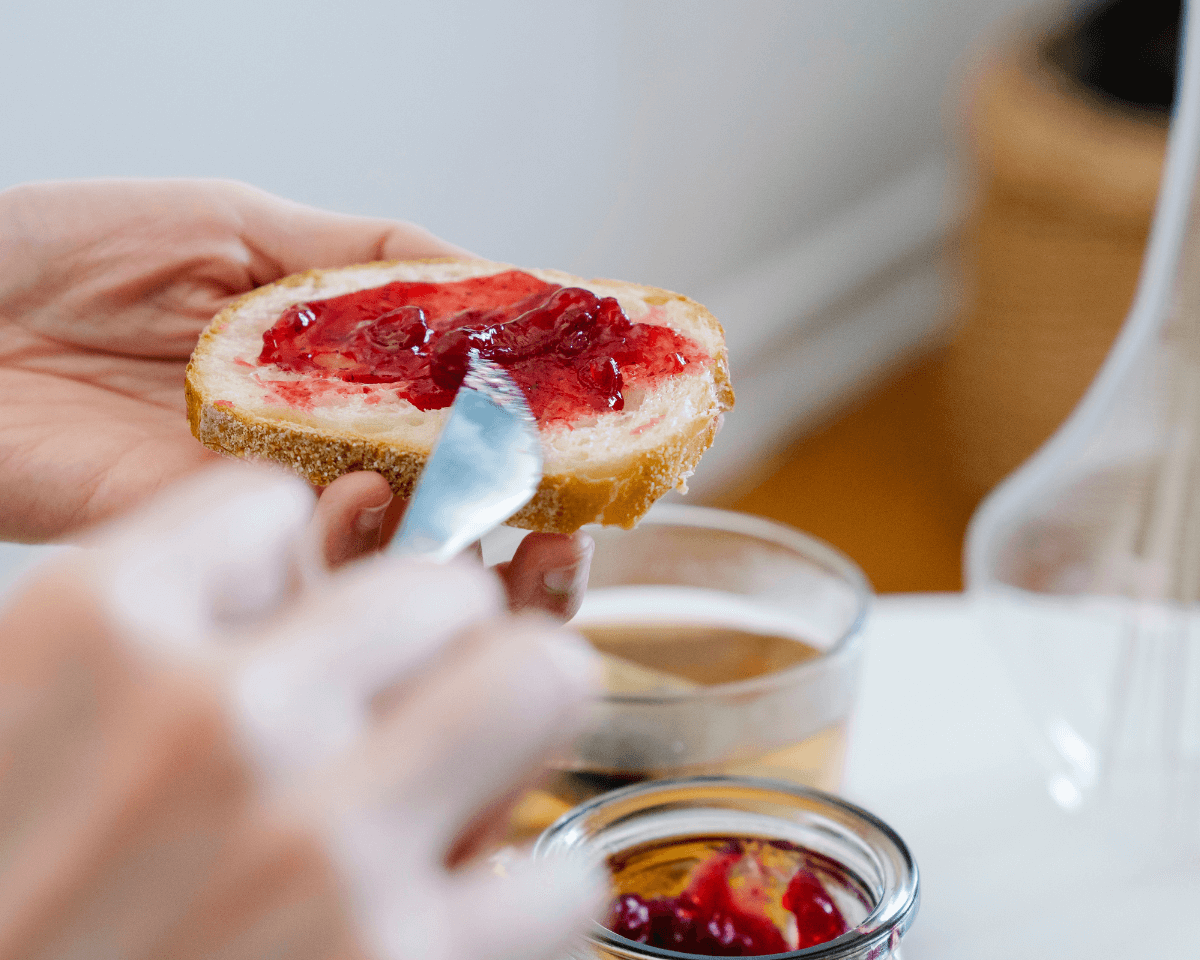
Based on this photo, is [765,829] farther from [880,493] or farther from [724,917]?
[880,493]

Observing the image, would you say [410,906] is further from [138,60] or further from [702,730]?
[138,60]

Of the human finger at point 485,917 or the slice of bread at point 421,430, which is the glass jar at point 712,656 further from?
the human finger at point 485,917

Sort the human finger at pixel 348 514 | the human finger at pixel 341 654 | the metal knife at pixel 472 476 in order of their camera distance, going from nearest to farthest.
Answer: the human finger at pixel 341 654, the metal knife at pixel 472 476, the human finger at pixel 348 514

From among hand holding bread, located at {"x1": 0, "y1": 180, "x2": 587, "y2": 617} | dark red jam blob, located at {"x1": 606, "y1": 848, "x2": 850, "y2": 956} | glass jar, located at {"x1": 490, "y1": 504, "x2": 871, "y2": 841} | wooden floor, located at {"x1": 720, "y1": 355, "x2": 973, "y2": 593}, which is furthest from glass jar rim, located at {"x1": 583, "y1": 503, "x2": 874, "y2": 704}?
wooden floor, located at {"x1": 720, "y1": 355, "x2": 973, "y2": 593}

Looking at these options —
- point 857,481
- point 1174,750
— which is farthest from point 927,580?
point 1174,750

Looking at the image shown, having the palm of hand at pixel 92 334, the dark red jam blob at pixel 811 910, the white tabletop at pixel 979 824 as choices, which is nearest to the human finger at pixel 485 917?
the dark red jam blob at pixel 811 910

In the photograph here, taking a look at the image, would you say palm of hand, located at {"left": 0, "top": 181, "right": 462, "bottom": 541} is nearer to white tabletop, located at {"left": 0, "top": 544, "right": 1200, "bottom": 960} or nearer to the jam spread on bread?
the jam spread on bread
